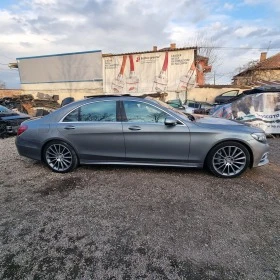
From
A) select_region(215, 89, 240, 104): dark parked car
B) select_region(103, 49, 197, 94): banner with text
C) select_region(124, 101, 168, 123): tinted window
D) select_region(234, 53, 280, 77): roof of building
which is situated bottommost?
select_region(124, 101, 168, 123): tinted window

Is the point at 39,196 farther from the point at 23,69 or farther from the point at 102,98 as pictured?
the point at 23,69

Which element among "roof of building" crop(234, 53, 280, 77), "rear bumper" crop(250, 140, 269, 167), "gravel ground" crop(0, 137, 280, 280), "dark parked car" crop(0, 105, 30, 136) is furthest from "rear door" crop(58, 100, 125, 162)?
"roof of building" crop(234, 53, 280, 77)

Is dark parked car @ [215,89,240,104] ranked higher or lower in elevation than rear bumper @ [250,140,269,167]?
higher

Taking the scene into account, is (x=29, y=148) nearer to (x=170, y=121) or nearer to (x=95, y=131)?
(x=95, y=131)

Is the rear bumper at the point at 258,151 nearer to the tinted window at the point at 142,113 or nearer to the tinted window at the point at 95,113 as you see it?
the tinted window at the point at 142,113

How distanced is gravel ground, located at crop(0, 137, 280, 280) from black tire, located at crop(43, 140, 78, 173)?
0.66 feet

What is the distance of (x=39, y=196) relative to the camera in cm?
357

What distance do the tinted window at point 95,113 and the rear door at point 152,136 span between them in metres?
0.28

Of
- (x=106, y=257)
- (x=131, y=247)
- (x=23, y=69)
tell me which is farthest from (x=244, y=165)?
(x=23, y=69)

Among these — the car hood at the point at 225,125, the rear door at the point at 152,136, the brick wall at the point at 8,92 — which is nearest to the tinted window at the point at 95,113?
the rear door at the point at 152,136

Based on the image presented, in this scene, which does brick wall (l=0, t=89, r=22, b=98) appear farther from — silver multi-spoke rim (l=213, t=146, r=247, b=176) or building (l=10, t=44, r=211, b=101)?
silver multi-spoke rim (l=213, t=146, r=247, b=176)

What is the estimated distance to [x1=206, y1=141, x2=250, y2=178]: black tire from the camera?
13.1 feet

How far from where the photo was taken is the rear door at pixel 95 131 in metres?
4.23

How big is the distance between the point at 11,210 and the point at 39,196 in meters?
0.46
